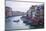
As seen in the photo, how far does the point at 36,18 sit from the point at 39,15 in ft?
0.25

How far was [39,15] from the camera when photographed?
1433 mm

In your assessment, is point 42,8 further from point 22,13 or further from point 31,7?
point 22,13

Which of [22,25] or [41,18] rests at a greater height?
[41,18]

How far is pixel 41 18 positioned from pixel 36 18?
0.09m

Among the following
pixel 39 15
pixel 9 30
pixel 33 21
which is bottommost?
pixel 9 30

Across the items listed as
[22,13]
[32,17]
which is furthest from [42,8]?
[22,13]
